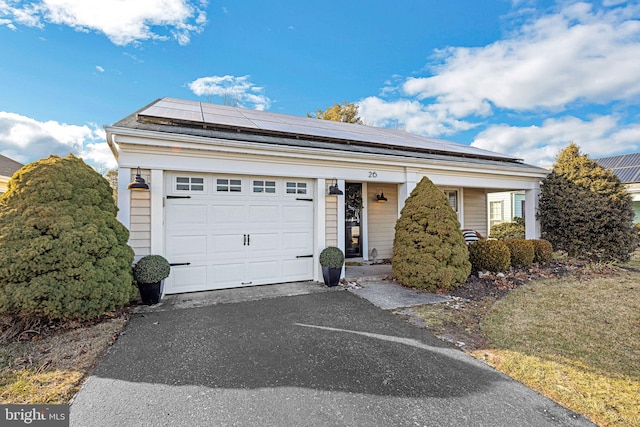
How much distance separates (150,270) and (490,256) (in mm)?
7137

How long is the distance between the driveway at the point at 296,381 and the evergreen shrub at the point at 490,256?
3910 mm

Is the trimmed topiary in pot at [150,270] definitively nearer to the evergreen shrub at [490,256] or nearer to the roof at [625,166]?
the evergreen shrub at [490,256]

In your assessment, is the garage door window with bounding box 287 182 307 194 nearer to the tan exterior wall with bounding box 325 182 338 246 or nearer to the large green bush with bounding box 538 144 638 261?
the tan exterior wall with bounding box 325 182 338 246

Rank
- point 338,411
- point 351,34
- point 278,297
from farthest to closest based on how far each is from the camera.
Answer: point 351,34 → point 278,297 → point 338,411

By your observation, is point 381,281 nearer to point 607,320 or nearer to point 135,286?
point 607,320

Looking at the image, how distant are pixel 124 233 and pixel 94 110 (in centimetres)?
1175

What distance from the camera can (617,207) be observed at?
25.9ft

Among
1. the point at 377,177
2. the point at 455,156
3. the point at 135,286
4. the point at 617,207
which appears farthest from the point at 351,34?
the point at 135,286

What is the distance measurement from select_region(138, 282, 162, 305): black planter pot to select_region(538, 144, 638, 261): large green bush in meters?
10.4

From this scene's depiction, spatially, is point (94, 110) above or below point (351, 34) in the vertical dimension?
below

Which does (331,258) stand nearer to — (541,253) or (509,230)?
(541,253)

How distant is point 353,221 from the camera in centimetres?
896

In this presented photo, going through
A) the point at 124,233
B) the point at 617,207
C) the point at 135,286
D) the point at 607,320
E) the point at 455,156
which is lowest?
the point at 607,320

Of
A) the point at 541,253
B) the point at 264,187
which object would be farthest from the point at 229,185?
the point at 541,253
